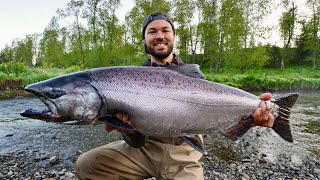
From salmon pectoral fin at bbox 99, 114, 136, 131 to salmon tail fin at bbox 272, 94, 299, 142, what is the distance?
172 centimetres

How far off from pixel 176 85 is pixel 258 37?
117 feet

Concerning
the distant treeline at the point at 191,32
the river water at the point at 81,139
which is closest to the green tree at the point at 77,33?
the distant treeline at the point at 191,32

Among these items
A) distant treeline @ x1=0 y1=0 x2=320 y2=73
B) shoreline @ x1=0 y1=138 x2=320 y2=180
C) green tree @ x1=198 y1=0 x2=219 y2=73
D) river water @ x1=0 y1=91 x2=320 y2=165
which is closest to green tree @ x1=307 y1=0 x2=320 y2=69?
distant treeline @ x1=0 y1=0 x2=320 y2=73

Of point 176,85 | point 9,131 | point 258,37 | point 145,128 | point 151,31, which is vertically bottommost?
point 9,131

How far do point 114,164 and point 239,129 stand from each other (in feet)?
4.67

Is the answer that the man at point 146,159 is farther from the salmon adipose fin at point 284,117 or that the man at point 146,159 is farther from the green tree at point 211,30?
the green tree at point 211,30

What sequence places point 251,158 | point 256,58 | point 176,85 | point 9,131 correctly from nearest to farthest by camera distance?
1. point 176,85
2. point 251,158
3. point 9,131
4. point 256,58

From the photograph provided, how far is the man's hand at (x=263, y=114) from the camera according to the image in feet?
9.34

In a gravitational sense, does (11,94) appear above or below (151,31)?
below

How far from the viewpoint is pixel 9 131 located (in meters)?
7.62

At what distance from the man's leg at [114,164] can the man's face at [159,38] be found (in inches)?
49.0

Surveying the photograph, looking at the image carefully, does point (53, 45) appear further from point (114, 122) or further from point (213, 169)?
point (114, 122)

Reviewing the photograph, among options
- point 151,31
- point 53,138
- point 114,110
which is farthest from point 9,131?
point 114,110

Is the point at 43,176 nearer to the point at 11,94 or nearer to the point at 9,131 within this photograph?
the point at 9,131
